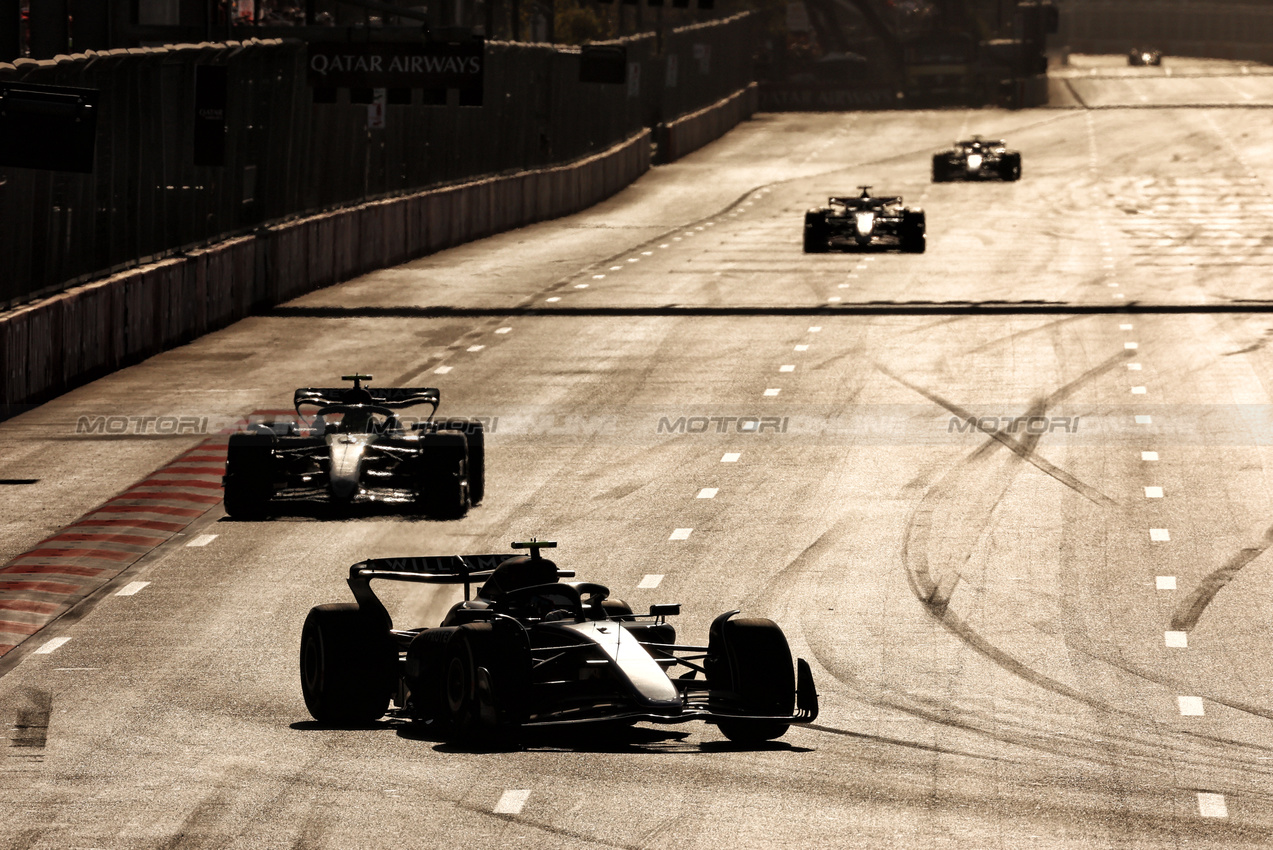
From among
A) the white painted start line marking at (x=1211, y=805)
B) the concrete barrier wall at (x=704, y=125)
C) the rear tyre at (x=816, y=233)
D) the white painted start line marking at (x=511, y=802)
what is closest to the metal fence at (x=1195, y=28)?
the concrete barrier wall at (x=704, y=125)

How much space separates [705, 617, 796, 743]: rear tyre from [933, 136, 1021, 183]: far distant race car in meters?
50.7

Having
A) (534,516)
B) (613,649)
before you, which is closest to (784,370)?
(534,516)

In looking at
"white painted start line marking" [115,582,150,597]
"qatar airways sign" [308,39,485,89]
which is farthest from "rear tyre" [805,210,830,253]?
"white painted start line marking" [115,582,150,597]

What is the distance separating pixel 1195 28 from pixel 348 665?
19245cm

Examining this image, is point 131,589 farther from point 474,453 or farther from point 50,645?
point 474,453

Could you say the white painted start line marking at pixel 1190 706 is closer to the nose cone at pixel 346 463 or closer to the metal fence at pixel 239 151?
the nose cone at pixel 346 463

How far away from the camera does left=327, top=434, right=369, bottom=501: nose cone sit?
19531 millimetres

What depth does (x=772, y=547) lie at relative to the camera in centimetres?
1958

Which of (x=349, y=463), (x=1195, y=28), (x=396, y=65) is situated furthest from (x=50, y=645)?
(x=1195, y=28)

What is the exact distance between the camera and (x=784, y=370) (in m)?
30.0

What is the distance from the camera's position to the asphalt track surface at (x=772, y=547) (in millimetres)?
11719

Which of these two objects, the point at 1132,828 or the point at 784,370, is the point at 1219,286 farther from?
the point at 1132,828

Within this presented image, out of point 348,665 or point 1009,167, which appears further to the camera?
point 1009,167

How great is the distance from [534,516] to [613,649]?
27.5 ft
